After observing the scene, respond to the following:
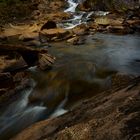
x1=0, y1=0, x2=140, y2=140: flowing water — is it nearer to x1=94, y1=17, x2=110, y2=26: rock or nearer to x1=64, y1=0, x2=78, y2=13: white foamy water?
x1=94, y1=17, x2=110, y2=26: rock

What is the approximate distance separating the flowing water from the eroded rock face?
3201 millimetres

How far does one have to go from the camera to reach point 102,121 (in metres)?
4.57

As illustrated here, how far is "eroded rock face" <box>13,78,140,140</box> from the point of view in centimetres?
414

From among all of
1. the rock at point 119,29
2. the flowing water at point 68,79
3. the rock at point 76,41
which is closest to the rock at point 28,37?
the rock at point 76,41

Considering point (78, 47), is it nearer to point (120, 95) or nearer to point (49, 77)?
point (49, 77)

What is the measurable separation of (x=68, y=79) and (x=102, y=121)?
275 inches

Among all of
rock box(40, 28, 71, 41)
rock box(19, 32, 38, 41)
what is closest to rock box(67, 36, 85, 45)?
rock box(40, 28, 71, 41)

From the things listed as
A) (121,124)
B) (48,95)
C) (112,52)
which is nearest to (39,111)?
(48,95)

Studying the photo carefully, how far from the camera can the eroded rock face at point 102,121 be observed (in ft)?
13.6

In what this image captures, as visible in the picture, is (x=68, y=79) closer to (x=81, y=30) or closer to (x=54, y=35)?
(x=54, y=35)

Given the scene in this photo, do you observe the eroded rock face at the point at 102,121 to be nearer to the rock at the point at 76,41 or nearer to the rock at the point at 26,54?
the rock at the point at 26,54

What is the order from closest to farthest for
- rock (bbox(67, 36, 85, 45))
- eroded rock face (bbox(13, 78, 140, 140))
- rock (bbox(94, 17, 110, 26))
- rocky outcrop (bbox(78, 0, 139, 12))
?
1. eroded rock face (bbox(13, 78, 140, 140))
2. rock (bbox(67, 36, 85, 45))
3. rock (bbox(94, 17, 110, 26))
4. rocky outcrop (bbox(78, 0, 139, 12))

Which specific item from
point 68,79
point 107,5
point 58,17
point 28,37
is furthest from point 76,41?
point 107,5

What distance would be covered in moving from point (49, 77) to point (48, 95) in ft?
5.19
